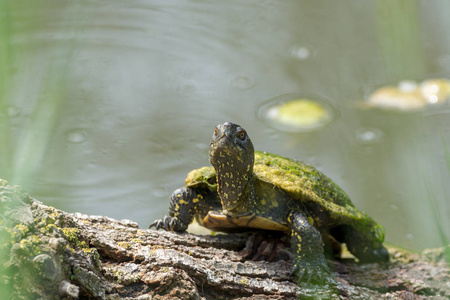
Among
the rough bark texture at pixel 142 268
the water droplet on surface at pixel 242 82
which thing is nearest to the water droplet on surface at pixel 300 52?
the water droplet on surface at pixel 242 82

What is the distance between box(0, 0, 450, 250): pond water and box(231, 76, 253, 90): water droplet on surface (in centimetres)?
2

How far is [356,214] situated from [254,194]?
0.49 m

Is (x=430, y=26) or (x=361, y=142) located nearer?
(x=361, y=142)

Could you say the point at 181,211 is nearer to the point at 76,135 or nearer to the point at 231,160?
the point at 231,160

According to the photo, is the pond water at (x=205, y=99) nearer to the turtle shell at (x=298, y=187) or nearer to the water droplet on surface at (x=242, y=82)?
the water droplet on surface at (x=242, y=82)

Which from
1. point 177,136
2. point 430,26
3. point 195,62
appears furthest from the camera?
point 430,26

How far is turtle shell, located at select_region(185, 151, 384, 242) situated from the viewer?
83.1 inches

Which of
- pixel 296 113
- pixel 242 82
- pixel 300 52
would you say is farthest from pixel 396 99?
pixel 242 82

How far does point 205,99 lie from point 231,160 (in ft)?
8.31

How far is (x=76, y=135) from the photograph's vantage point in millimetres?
3932

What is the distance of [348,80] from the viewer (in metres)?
5.05

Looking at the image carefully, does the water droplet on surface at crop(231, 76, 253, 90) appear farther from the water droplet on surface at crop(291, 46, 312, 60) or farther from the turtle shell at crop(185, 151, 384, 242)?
the turtle shell at crop(185, 151, 384, 242)

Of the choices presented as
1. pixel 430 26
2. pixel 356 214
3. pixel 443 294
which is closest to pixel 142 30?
pixel 430 26

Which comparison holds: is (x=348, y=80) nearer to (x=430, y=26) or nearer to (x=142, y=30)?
(x=430, y=26)
